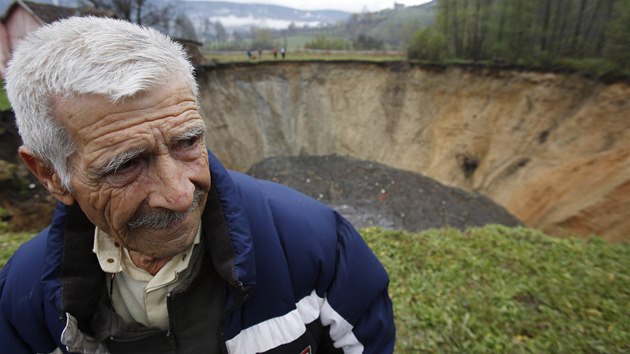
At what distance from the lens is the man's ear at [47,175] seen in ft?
3.64

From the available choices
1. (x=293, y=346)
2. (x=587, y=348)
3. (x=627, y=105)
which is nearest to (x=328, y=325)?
(x=293, y=346)

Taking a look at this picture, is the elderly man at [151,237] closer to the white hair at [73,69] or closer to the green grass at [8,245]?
the white hair at [73,69]

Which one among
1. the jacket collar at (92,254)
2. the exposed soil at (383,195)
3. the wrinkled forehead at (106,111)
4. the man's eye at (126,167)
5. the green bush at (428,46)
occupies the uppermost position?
the green bush at (428,46)

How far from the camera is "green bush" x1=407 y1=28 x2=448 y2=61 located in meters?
21.1

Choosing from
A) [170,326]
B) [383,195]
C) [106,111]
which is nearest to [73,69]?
[106,111]

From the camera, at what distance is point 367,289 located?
1520 mm

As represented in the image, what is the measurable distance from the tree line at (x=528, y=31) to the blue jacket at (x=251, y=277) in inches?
750

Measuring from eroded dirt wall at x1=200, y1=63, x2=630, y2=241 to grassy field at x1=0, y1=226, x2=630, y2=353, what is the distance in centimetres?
831

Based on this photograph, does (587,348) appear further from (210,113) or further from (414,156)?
A: (210,113)

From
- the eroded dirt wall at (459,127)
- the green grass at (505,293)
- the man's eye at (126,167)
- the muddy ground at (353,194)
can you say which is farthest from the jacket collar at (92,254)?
the eroded dirt wall at (459,127)

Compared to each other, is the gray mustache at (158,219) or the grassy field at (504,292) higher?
the gray mustache at (158,219)

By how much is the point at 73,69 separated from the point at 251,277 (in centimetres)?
85

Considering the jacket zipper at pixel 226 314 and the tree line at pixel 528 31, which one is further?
the tree line at pixel 528 31

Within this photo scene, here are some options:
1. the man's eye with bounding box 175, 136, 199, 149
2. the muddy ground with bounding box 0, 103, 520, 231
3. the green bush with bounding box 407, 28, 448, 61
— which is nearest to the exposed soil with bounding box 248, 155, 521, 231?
the muddy ground with bounding box 0, 103, 520, 231
